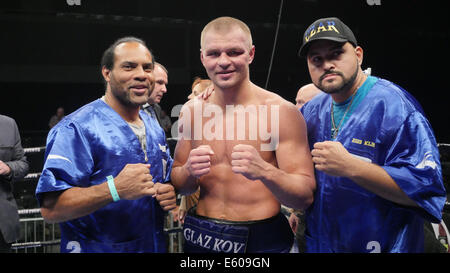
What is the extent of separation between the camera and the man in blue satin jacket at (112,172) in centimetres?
153

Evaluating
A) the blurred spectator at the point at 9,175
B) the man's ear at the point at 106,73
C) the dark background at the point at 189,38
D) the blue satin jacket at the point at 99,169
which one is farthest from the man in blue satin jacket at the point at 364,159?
the dark background at the point at 189,38

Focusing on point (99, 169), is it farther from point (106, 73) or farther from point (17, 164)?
point (17, 164)

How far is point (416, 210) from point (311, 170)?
407 mm

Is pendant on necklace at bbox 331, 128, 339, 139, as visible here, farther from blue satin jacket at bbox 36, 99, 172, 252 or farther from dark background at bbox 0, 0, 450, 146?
dark background at bbox 0, 0, 450, 146

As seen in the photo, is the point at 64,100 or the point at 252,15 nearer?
the point at 252,15

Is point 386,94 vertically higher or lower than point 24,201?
higher

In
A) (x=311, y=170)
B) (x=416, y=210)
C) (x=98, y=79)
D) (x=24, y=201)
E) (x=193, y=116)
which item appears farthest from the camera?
(x=98, y=79)

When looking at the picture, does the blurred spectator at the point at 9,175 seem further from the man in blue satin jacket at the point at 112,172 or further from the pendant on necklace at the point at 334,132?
the pendant on necklace at the point at 334,132

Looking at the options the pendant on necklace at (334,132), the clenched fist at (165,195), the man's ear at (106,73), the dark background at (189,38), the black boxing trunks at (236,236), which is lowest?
the black boxing trunks at (236,236)

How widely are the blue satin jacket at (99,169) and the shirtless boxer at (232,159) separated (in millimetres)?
197

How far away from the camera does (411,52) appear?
264 inches

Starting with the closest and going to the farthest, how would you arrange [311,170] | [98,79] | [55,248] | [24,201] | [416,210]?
[416,210] → [311,170] → [55,248] → [24,201] → [98,79]

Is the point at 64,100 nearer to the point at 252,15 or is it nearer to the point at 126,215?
the point at 252,15
